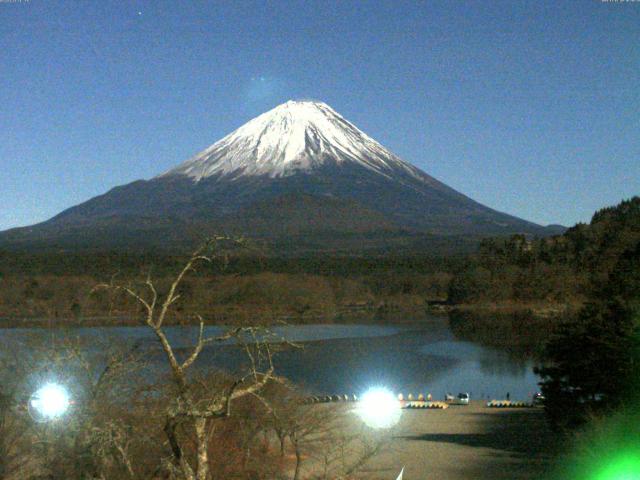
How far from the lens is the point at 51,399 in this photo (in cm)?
1004

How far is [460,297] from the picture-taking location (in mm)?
68875

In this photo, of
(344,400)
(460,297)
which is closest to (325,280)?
(460,297)

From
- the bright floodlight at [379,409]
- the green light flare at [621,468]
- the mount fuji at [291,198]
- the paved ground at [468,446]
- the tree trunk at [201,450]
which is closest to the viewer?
the tree trunk at [201,450]

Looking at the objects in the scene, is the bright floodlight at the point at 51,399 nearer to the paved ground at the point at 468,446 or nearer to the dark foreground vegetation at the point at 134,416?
the dark foreground vegetation at the point at 134,416

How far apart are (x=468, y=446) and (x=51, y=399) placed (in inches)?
412

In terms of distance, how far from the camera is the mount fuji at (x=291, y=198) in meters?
116

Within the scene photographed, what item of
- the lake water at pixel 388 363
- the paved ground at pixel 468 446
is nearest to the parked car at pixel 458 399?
the lake water at pixel 388 363

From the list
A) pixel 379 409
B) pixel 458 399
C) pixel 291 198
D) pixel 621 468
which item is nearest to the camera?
pixel 621 468

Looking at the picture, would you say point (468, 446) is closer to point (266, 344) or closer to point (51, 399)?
point (51, 399)

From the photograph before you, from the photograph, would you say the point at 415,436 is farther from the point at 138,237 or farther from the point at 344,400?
the point at 138,237

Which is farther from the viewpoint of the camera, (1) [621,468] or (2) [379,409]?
(2) [379,409]

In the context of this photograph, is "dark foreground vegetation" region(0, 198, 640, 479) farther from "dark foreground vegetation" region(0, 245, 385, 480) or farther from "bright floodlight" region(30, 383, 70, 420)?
"bright floodlight" region(30, 383, 70, 420)

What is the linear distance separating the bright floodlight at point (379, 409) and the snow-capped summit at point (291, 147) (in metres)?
118

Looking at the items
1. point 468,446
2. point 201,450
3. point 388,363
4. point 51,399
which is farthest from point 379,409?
point 201,450
